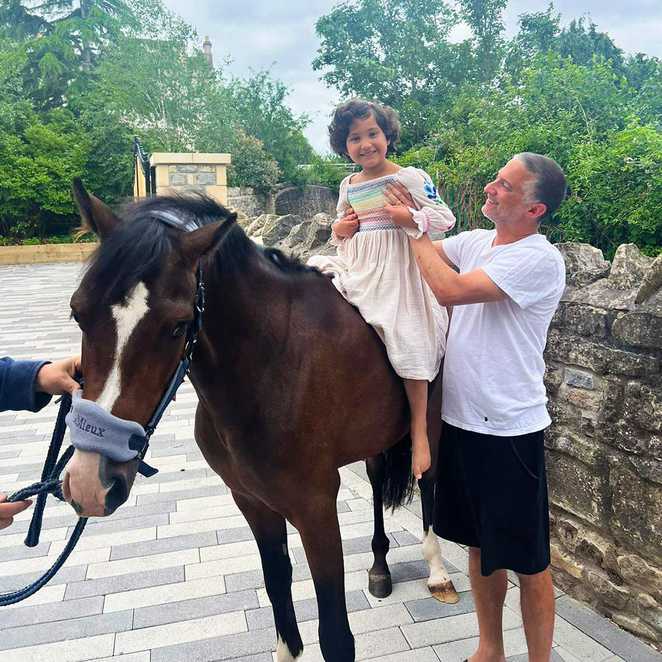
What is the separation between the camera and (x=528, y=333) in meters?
1.81

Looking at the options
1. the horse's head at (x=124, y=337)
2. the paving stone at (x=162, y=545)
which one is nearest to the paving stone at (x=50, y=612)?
the paving stone at (x=162, y=545)

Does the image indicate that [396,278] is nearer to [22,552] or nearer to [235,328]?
[235,328]

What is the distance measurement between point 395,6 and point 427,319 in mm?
24349

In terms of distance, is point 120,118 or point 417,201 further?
point 120,118

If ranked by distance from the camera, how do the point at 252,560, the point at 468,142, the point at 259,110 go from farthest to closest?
the point at 259,110, the point at 468,142, the point at 252,560

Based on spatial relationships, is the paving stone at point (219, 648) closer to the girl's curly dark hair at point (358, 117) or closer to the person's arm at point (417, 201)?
the person's arm at point (417, 201)

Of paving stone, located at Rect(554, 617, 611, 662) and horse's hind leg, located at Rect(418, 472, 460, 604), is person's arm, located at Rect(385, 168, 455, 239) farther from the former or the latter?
paving stone, located at Rect(554, 617, 611, 662)

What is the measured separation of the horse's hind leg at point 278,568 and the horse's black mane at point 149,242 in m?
0.99

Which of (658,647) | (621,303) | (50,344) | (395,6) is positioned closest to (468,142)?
(50,344)

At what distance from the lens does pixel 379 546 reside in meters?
2.76

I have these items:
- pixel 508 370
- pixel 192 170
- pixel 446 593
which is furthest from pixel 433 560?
pixel 192 170

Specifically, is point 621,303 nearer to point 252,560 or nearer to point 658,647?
point 658,647

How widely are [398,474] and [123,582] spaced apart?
1.51 metres

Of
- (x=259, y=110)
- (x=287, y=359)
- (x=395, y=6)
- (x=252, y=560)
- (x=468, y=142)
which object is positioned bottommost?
(x=252, y=560)
